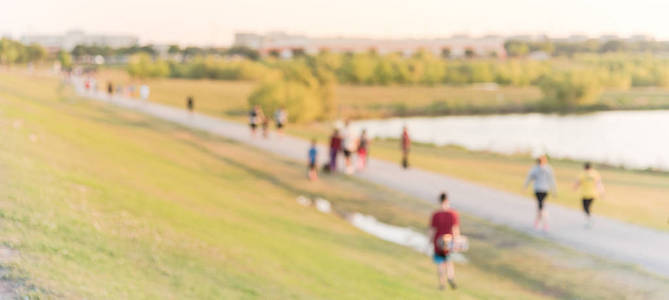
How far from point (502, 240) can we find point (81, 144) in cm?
1287

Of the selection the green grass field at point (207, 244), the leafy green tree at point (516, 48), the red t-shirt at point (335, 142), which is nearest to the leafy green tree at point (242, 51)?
the leafy green tree at point (516, 48)

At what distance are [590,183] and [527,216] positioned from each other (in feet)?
8.30

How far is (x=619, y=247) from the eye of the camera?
14469mm

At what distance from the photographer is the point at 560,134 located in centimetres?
5412

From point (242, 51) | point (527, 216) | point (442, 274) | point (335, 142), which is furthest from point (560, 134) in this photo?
point (242, 51)

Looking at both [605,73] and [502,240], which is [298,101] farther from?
[502,240]

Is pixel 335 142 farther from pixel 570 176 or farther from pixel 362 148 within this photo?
pixel 570 176

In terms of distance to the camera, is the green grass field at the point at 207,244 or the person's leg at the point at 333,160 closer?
the green grass field at the point at 207,244

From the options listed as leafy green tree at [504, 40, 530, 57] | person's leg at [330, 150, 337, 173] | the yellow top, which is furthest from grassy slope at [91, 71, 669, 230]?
leafy green tree at [504, 40, 530, 57]

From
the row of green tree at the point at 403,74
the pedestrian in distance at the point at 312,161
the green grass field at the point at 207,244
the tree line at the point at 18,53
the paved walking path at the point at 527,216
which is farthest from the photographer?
the tree line at the point at 18,53

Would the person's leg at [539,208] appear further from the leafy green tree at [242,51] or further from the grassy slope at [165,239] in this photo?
the leafy green tree at [242,51]

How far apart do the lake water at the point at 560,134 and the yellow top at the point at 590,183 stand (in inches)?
763

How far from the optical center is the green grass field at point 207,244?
30.4 feet

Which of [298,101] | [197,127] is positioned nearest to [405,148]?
[197,127]
